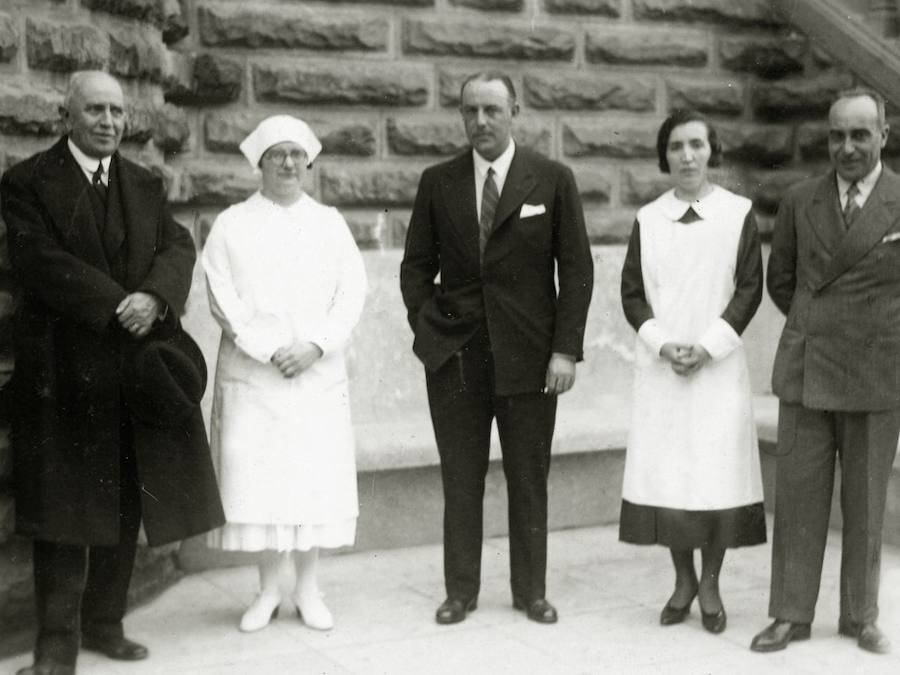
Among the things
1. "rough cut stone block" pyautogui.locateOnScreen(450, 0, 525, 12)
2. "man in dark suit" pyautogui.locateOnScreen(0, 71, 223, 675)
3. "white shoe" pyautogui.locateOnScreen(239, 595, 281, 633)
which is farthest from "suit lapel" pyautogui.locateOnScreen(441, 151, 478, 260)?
"rough cut stone block" pyautogui.locateOnScreen(450, 0, 525, 12)

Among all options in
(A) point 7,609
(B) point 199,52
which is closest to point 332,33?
(B) point 199,52

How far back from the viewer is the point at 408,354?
266 inches

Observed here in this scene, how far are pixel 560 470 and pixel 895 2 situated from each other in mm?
2602

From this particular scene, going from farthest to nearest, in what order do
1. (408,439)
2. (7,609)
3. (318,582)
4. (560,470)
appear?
1. (560,470)
2. (408,439)
3. (318,582)
4. (7,609)

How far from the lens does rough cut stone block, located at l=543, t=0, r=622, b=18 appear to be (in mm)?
6867

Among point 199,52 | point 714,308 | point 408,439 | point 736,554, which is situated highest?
point 199,52


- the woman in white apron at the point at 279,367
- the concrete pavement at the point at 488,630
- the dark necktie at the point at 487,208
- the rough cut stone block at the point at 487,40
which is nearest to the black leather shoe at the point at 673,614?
the concrete pavement at the point at 488,630

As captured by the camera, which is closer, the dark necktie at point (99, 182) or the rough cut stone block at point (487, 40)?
the dark necktie at point (99, 182)

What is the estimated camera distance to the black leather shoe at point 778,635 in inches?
193

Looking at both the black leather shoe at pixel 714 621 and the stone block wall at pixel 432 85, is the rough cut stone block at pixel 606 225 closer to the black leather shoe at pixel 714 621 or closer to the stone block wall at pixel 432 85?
the stone block wall at pixel 432 85

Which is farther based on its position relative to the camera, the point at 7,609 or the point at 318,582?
the point at 318,582

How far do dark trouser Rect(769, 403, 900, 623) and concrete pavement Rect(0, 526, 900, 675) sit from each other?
17cm

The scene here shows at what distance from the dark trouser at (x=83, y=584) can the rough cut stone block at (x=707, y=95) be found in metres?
3.47

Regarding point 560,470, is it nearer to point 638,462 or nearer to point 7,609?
point 638,462
